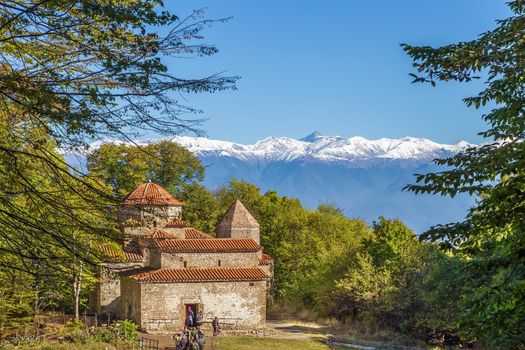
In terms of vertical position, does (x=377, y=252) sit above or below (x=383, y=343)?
above

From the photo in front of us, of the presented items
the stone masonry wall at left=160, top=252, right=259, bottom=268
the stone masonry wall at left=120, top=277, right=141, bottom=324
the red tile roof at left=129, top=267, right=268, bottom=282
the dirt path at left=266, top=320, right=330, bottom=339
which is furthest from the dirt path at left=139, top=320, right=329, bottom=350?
the stone masonry wall at left=160, top=252, right=259, bottom=268

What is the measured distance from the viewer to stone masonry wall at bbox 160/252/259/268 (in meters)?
32.1

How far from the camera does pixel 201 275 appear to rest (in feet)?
104

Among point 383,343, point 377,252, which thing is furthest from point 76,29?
point 377,252

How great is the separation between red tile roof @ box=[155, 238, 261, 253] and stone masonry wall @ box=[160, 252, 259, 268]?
0.29 meters

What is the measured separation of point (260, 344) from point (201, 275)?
5.23m

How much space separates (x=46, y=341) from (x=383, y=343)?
17.1 m

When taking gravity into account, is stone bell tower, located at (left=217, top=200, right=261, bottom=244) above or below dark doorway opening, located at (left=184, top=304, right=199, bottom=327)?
above

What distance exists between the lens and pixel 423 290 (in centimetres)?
3183

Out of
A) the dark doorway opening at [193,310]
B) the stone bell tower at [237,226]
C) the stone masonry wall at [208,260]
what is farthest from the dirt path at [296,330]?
the stone bell tower at [237,226]

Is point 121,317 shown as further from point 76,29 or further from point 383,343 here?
point 76,29

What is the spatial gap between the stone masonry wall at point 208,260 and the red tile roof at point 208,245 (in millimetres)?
289

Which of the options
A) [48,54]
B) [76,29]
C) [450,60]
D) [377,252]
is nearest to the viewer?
[76,29]

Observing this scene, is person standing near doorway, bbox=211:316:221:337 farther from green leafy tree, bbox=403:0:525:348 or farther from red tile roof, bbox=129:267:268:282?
green leafy tree, bbox=403:0:525:348
